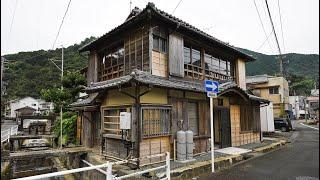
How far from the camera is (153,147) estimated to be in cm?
1098

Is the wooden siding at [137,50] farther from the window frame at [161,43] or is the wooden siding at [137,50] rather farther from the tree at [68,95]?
the tree at [68,95]

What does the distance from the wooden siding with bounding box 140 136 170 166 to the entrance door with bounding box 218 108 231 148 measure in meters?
4.87

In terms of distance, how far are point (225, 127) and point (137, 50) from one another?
7.70m

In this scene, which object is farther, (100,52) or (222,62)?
(222,62)

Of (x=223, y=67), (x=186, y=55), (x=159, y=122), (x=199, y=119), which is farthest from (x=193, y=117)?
(x=223, y=67)

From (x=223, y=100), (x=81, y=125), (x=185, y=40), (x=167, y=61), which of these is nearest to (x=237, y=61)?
(x=223, y=100)

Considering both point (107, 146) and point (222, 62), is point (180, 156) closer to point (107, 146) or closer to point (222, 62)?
point (107, 146)

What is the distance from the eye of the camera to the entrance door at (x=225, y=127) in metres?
15.0

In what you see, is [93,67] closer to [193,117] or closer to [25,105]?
[193,117]

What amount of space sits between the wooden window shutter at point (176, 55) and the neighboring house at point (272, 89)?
101 ft

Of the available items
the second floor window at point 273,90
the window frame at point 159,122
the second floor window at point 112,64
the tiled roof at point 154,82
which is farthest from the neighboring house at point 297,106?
the window frame at point 159,122

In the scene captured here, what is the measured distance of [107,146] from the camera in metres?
12.7

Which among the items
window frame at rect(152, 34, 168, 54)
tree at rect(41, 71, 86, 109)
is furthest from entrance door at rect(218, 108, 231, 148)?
tree at rect(41, 71, 86, 109)

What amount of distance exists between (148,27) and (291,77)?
80598mm
